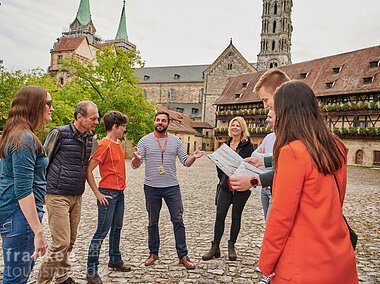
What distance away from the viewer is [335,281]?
6.12 ft

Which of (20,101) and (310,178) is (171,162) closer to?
(20,101)

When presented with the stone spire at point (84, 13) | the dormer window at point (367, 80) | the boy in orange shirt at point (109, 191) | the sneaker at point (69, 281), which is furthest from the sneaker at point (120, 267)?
the stone spire at point (84, 13)

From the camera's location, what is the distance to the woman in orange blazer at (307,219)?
1849mm

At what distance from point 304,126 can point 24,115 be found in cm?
199

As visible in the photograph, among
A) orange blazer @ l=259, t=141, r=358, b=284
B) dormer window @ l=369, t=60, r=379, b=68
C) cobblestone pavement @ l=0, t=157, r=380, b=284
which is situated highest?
dormer window @ l=369, t=60, r=379, b=68

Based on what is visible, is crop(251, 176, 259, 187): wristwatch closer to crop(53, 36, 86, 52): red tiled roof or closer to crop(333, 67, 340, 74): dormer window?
crop(333, 67, 340, 74): dormer window

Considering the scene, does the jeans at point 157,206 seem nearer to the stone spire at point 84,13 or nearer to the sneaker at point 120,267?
the sneaker at point 120,267

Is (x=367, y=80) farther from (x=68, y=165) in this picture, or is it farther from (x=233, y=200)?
(x=68, y=165)

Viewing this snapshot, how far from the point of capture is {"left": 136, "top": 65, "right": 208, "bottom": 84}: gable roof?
64938 millimetres

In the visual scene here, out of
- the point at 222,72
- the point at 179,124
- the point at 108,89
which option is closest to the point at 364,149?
the point at 108,89

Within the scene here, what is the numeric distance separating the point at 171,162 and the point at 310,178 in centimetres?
294

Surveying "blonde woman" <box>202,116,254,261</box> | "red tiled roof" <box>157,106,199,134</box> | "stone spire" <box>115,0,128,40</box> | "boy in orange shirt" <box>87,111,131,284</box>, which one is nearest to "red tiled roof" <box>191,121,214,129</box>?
"red tiled roof" <box>157,106,199,134</box>

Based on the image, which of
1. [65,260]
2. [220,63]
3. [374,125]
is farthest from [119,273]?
[220,63]

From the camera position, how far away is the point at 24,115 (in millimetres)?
2555
